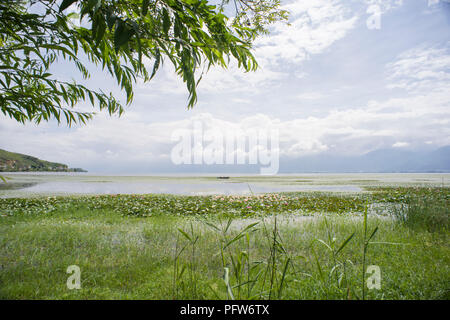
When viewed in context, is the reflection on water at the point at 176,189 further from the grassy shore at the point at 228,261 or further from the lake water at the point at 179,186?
the grassy shore at the point at 228,261

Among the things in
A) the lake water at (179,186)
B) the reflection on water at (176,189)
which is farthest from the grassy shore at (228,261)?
the reflection on water at (176,189)

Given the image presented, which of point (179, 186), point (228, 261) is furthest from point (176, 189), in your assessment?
point (228, 261)

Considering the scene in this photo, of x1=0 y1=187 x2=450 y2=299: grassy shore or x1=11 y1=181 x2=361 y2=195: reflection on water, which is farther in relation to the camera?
x1=11 y1=181 x2=361 y2=195: reflection on water

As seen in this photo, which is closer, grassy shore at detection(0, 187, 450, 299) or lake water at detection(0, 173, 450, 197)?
grassy shore at detection(0, 187, 450, 299)

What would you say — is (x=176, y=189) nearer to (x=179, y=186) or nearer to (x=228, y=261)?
(x=179, y=186)

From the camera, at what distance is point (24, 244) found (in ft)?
9.50

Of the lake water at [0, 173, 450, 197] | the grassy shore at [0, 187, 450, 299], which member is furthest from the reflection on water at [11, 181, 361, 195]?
the grassy shore at [0, 187, 450, 299]

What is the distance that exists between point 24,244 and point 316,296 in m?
A: 3.61

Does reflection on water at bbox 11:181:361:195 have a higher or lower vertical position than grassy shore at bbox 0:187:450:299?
lower

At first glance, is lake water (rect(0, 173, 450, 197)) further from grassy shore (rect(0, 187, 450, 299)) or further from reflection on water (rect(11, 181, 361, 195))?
grassy shore (rect(0, 187, 450, 299))

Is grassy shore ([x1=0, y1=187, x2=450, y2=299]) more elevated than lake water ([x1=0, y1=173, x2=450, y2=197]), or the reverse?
grassy shore ([x1=0, y1=187, x2=450, y2=299])

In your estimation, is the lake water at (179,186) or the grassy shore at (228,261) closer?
the grassy shore at (228,261)
